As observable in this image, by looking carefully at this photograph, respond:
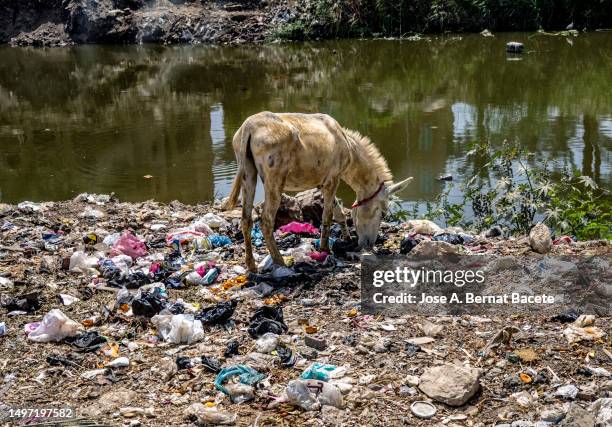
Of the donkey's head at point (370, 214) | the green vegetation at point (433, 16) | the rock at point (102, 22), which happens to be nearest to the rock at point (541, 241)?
the donkey's head at point (370, 214)

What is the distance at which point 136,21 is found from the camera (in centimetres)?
3294

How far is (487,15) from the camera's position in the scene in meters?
27.8

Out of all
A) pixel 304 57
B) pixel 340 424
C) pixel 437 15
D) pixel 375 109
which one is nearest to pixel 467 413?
pixel 340 424

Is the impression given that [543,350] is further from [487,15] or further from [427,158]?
[487,15]

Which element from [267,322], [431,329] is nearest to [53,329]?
[267,322]

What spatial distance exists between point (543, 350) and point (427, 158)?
6828 mm

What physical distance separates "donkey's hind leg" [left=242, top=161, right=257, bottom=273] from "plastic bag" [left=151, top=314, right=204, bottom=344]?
4.05ft

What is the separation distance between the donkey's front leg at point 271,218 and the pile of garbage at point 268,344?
16 centimetres

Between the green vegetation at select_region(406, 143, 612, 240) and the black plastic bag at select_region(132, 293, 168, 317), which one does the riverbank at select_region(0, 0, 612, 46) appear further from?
the black plastic bag at select_region(132, 293, 168, 317)

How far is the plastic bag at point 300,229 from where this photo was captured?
788cm

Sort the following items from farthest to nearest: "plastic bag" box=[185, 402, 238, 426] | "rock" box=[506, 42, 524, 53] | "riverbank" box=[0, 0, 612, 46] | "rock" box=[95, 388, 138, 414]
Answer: "riverbank" box=[0, 0, 612, 46] < "rock" box=[506, 42, 524, 53] < "rock" box=[95, 388, 138, 414] < "plastic bag" box=[185, 402, 238, 426]

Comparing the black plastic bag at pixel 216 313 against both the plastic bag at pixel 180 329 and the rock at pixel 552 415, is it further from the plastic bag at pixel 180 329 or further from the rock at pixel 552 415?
the rock at pixel 552 415

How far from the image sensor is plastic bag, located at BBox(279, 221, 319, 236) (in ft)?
25.9

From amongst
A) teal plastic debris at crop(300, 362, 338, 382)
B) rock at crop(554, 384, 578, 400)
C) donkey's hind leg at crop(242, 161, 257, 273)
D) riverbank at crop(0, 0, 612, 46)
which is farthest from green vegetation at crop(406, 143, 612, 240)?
riverbank at crop(0, 0, 612, 46)
